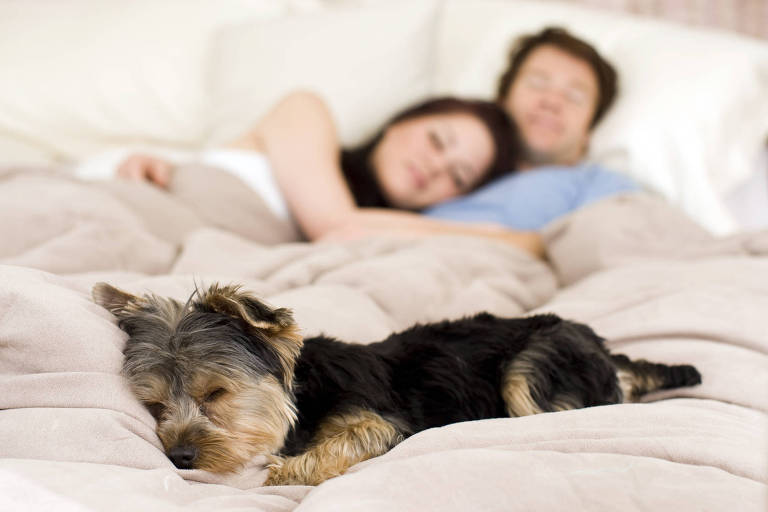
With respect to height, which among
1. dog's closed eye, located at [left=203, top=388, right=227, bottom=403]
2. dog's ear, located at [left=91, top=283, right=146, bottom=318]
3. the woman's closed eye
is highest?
the woman's closed eye

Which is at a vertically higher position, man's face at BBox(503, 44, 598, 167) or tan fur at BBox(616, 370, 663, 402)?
man's face at BBox(503, 44, 598, 167)

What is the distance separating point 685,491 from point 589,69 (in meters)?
3.23

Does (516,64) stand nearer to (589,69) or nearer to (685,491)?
(589,69)

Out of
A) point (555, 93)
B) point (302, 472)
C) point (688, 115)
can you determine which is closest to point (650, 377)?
point (302, 472)

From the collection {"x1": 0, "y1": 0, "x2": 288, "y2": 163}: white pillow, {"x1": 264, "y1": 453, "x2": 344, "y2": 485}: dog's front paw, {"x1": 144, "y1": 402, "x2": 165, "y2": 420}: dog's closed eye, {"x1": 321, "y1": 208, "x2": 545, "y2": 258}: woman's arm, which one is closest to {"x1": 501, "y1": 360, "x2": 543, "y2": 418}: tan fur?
{"x1": 264, "y1": 453, "x2": 344, "y2": 485}: dog's front paw

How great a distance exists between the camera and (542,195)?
3.85 meters

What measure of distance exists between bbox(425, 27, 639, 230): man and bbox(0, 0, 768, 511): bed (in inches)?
6.8

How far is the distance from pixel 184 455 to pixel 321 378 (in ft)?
1.27

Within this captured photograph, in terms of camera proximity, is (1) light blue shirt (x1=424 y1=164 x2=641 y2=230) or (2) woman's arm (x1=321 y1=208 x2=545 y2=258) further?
(1) light blue shirt (x1=424 y1=164 x2=641 y2=230)

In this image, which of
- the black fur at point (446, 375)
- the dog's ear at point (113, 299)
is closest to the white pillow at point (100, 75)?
the dog's ear at point (113, 299)

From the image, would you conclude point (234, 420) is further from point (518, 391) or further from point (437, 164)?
point (437, 164)

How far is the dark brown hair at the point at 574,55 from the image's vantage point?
13.4ft

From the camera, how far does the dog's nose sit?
160 centimetres

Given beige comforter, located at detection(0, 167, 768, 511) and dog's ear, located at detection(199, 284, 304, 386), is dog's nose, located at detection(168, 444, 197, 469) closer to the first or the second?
beige comforter, located at detection(0, 167, 768, 511)
